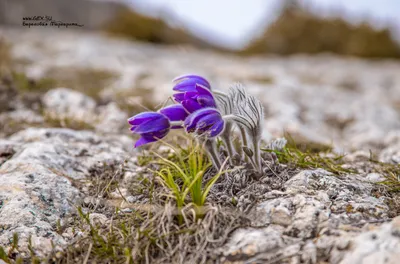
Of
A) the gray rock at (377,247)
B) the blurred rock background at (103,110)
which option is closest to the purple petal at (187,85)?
the blurred rock background at (103,110)

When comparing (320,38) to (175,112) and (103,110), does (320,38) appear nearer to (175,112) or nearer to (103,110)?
(103,110)

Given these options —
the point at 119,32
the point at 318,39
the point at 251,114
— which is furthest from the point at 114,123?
the point at 318,39

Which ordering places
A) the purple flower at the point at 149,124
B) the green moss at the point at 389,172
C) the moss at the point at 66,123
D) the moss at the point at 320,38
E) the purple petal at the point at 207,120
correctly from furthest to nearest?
the moss at the point at 320,38
the moss at the point at 66,123
the green moss at the point at 389,172
the purple flower at the point at 149,124
the purple petal at the point at 207,120

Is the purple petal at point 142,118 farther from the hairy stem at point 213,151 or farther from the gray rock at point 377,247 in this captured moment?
the gray rock at point 377,247

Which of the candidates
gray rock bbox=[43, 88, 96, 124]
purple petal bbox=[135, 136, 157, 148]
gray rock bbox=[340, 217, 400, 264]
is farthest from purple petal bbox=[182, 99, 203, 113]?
gray rock bbox=[43, 88, 96, 124]

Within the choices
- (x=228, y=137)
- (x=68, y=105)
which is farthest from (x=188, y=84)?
(x=68, y=105)

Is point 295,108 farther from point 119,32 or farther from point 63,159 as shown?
point 119,32

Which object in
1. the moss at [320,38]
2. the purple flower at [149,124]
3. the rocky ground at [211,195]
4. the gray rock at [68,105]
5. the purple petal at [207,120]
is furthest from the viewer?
the moss at [320,38]
